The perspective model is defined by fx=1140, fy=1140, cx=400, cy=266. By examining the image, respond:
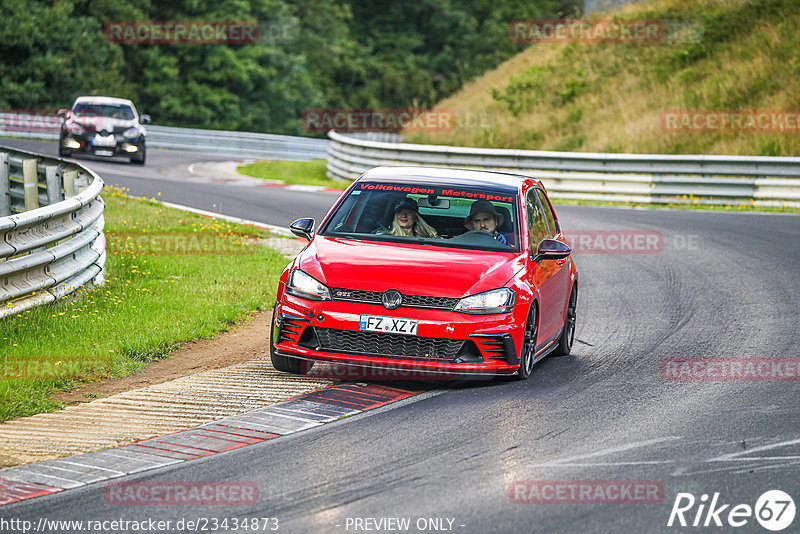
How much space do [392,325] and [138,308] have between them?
13.1 feet

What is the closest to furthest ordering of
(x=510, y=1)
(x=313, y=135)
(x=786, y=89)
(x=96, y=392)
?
(x=96, y=392)
(x=786, y=89)
(x=313, y=135)
(x=510, y=1)

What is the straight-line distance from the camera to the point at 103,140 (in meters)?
31.6

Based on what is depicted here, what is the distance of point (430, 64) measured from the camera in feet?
264

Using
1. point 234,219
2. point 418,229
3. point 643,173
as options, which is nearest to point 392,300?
point 418,229

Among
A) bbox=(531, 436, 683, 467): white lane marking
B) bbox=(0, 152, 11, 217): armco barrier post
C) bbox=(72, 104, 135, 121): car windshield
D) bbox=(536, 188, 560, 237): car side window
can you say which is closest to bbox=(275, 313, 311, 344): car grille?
bbox=(531, 436, 683, 467): white lane marking

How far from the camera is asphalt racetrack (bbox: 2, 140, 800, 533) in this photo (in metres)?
5.66

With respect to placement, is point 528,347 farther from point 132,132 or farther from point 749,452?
point 132,132

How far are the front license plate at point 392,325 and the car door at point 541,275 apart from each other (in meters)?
1.16

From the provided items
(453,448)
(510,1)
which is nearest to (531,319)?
(453,448)

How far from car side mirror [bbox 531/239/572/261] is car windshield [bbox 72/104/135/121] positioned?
24914mm

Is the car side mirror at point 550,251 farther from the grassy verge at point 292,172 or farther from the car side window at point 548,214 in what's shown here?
the grassy verge at point 292,172

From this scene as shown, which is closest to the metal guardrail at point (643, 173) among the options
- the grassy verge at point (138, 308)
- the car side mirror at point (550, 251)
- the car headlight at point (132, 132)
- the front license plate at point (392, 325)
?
the car headlight at point (132, 132)

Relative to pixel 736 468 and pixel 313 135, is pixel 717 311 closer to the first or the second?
pixel 736 468

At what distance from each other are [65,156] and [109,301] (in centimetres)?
2180
